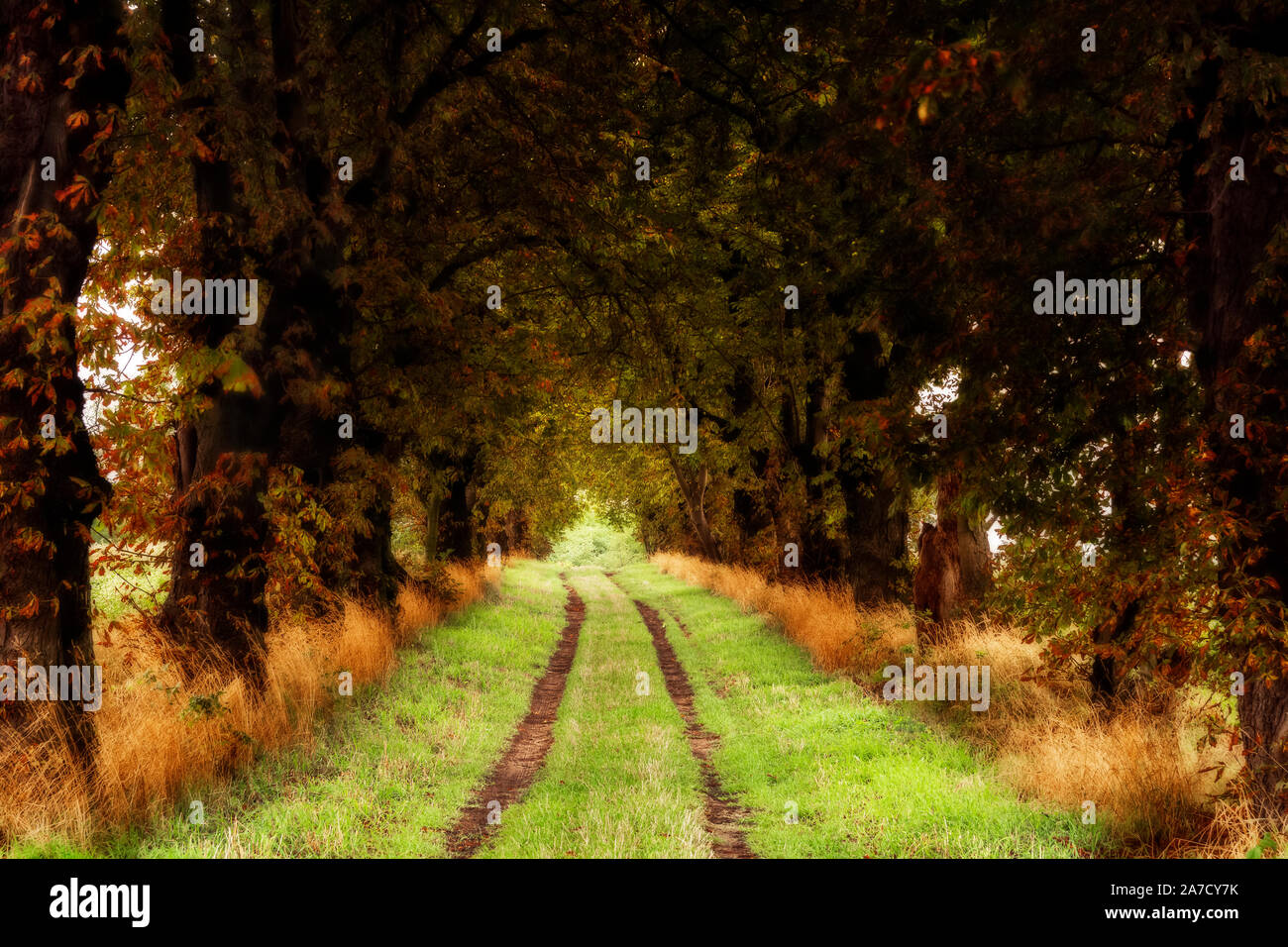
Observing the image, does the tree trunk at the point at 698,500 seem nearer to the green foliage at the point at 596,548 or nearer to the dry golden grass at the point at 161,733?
the dry golden grass at the point at 161,733

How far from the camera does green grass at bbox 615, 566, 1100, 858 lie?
20.5ft

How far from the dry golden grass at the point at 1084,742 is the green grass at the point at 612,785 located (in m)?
2.98

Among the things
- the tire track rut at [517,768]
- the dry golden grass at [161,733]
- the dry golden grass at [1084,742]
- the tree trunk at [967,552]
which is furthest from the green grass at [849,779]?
the dry golden grass at [161,733]

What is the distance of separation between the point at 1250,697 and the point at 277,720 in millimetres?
8461

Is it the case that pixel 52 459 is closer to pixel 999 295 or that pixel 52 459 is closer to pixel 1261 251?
pixel 999 295

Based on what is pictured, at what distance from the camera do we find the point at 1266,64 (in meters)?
5.36

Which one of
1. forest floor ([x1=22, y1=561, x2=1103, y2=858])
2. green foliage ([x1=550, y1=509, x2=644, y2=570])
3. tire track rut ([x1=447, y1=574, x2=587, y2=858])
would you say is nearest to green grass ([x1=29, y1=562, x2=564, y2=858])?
forest floor ([x1=22, y1=561, x2=1103, y2=858])

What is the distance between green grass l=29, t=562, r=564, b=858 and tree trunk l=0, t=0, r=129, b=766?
1.20m

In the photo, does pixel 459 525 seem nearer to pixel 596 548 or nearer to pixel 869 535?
pixel 869 535

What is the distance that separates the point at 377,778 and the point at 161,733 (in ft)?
6.17

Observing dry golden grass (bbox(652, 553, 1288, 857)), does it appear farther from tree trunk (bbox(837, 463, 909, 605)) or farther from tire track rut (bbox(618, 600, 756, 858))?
tire track rut (bbox(618, 600, 756, 858))

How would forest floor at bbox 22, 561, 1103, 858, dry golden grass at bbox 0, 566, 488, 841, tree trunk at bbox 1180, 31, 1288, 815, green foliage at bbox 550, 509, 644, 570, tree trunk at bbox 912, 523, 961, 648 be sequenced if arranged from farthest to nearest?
green foliage at bbox 550, 509, 644, 570 < tree trunk at bbox 912, 523, 961, 648 < forest floor at bbox 22, 561, 1103, 858 < dry golden grass at bbox 0, 566, 488, 841 < tree trunk at bbox 1180, 31, 1288, 815

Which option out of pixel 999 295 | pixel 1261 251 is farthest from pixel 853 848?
pixel 1261 251

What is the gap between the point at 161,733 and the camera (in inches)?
261
